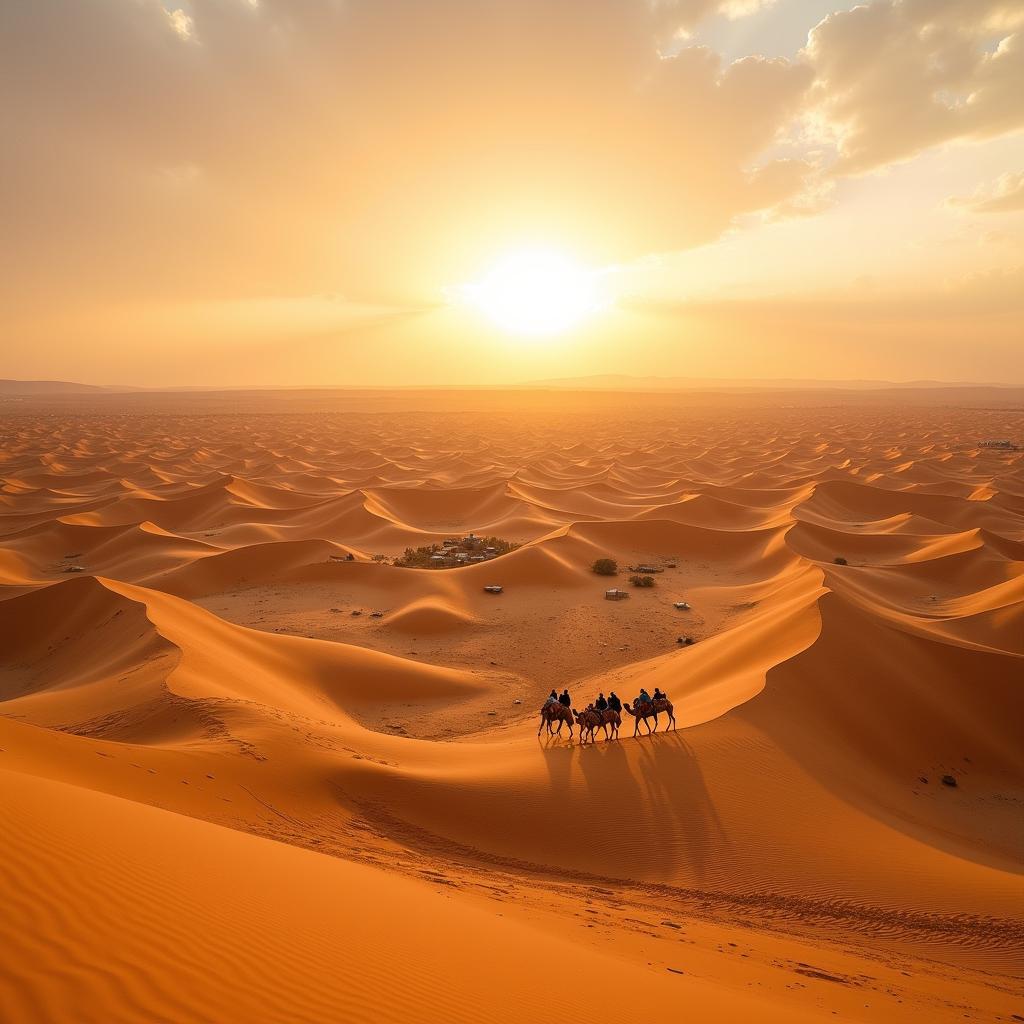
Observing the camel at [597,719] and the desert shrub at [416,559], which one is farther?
the desert shrub at [416,559]

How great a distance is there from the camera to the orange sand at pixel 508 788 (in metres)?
4.31

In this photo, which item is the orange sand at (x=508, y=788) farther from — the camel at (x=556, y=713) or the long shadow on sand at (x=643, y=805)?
the camel at (x=556, y=713)

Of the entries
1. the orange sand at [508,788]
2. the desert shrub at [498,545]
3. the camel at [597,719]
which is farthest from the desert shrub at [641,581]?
the camel at [597,719]

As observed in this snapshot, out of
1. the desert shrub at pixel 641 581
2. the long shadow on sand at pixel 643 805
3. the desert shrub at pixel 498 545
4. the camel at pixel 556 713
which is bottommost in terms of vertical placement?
the desert shrub at pixel 498 545

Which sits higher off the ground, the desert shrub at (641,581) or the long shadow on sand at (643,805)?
the long shadow on sand at (643,805)

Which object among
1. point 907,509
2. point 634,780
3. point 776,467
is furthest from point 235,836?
point 776,467

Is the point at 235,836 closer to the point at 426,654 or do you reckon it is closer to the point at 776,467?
the point at 426,654

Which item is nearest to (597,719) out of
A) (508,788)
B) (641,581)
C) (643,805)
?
(643,805)

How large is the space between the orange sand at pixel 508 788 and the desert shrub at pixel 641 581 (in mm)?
1922

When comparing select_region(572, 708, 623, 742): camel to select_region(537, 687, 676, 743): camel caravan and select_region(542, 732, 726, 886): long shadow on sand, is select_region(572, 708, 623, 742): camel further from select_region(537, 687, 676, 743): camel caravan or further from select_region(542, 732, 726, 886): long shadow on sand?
select_region(542, 732, 726, 886): long shadow on sand

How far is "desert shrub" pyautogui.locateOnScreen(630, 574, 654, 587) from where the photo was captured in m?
26.5

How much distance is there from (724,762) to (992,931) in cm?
377

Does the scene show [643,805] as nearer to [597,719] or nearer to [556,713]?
[597,719]

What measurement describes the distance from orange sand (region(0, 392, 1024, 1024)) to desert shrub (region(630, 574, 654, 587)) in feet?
6.31
